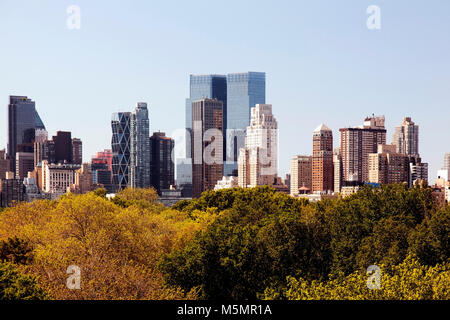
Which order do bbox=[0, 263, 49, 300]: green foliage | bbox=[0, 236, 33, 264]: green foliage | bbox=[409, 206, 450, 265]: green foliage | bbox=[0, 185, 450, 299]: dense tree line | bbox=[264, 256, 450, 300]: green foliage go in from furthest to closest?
bbox=[409, 206, 450, 265]: green foliage < bbox=[0, 236, 33, 264]: green foliage < bbox=[0, 185, 450, 299]: dense tree line < bbox=[264, 256, 450, 300]: green foliage < bbox=[0, 263, 49, 300]: green foliage

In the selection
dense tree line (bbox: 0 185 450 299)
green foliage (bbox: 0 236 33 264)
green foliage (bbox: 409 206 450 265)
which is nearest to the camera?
dense tree line (bbox: 0 185 450 299)

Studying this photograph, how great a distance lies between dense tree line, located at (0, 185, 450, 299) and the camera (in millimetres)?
29938

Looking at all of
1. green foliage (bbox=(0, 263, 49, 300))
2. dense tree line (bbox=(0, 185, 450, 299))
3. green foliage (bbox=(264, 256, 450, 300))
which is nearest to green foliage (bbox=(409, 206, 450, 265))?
dense tree line (bbox=(0, 185, 450, 299))

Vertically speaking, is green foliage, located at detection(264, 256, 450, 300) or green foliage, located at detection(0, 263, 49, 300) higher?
green foliage, located at detection(0, 263, 49, 300)

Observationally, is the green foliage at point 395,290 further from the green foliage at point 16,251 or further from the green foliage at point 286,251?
the green foliage at point 16,251

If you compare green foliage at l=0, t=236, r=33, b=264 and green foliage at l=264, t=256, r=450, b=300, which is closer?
green foliage at l=264, t=256, r=450, b=300

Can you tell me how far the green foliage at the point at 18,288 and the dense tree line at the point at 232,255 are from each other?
17 cm

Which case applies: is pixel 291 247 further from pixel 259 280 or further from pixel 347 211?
pixel 347 211

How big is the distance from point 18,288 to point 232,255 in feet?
48.5

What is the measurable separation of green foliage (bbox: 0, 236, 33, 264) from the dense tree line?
0.19 ft

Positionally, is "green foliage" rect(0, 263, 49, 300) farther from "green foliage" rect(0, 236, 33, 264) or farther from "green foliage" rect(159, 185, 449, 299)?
"green foliage" rect(159, 185, 449, 299)

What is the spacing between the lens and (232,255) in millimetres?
38031

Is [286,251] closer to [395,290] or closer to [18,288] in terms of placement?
[395,290]
